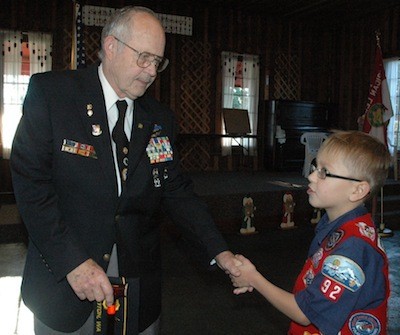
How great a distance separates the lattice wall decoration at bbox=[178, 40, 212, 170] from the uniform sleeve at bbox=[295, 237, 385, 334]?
6.69 meters

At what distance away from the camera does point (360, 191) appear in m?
1.10

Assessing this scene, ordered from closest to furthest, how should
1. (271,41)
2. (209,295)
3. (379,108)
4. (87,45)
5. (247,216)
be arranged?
(209,295) < (247,216) < (379,108) < (87,45) < (271,41)

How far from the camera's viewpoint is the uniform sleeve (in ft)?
3.18

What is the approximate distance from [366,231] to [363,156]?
0.62 feet

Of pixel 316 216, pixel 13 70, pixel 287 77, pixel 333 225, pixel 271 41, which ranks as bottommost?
pixel 316 216

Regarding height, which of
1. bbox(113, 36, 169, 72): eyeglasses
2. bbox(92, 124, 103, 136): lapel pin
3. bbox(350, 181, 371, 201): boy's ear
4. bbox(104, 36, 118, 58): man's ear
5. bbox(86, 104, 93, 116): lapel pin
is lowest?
bbox(350, 181, 371, 201): boy's ear

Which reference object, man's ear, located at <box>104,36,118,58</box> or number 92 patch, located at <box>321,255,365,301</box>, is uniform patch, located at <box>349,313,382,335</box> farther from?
man's ear, located at <box>104,36,118,58</box>

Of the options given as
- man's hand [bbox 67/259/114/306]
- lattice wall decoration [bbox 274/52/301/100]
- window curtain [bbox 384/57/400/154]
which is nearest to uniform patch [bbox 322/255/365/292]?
man's hand [bbox 67/259/114/306]

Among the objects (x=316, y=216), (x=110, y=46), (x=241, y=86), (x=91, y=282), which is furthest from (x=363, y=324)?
(x=241, y=86)

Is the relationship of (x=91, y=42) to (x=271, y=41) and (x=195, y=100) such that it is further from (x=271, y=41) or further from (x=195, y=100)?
(x=271, y=41)

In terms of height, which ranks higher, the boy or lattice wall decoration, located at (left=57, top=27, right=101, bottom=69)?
lattice wall decoration, located at (left=57, top=27, right=101, bottom=69)

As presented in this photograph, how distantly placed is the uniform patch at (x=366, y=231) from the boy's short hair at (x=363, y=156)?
12cm

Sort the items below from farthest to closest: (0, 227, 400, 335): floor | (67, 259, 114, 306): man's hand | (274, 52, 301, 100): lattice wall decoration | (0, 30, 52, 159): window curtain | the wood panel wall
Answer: (274, 52, 301, 100): lattice wall decoration
the wood panel wall
(0, 30, 52, 159): window curtain
(0, 227, 400, 335): floor
(67, 259, 114, 306): man's hand

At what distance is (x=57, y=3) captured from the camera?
6.81 m
